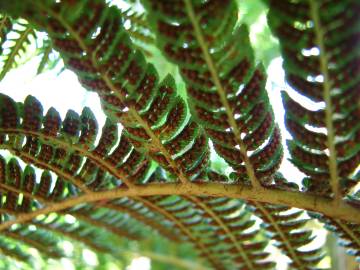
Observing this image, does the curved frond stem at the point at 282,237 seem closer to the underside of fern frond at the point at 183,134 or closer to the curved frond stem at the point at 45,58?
the underside of fern frond at the point at 183,134

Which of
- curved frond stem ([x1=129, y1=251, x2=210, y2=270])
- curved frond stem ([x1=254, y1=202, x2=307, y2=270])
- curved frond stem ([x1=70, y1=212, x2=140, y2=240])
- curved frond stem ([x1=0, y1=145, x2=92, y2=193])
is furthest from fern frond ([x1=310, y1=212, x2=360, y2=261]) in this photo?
curved frond stem ([x1=129, y1=251, x2=210, y2=270])

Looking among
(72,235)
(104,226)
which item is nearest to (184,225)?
(104,226)

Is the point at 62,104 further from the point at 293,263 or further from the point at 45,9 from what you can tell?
the point at 45,9

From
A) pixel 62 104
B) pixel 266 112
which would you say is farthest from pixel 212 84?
pixel 62 104

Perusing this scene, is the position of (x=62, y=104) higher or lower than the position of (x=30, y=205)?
higher

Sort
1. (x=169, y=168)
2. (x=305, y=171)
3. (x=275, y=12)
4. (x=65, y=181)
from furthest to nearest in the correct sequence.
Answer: (x=65, y=181) → (x=169, y=168) → (x=305, y=171) → (x=275, y=12)

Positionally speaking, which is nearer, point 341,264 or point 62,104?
point 341,264

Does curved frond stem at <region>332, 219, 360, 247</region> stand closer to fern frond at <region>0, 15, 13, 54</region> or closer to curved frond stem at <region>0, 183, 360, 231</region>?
curved frond stem at <region>0, 183, 360, 231</region>
